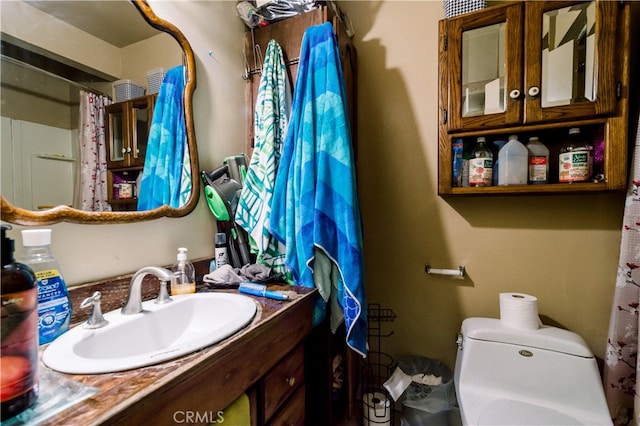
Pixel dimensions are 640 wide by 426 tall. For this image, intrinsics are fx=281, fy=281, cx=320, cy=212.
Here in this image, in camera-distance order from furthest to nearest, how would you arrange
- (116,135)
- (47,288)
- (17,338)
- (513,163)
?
1. (513,163)
2. (116,135)
3. (47,288)
4. (17,338)

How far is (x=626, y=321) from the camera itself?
0.98 m

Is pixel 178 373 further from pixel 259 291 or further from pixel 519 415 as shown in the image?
pixel 519 415

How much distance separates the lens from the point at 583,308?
113cm

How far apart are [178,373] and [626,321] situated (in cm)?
141

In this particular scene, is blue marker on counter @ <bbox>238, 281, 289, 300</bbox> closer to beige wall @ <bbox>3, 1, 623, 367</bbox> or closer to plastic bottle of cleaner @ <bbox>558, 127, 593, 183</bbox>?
→ beige wall @ <bbox>3, 1, 623, 367</bbox>

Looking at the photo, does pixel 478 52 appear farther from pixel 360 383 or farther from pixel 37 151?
pixel 360 383

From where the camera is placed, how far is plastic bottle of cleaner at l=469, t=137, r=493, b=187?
1.10m

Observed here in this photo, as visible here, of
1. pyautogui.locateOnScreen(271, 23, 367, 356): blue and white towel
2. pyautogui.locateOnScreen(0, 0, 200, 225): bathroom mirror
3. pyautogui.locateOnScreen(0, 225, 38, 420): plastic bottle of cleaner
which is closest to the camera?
pyautogui.locateOnScreen(0, 225, 38, 420): plastic bottle of cleaner

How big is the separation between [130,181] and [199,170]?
260 millimetres

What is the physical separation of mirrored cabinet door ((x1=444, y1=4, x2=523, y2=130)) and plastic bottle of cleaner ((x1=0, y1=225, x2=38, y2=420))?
1.26m

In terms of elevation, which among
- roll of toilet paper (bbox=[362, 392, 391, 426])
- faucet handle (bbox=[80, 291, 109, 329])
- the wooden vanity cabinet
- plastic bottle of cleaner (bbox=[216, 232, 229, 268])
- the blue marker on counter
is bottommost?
roll of toilet paper (bbox=[362, 392, 391, 426])

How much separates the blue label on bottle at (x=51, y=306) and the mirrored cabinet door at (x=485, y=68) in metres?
1.29

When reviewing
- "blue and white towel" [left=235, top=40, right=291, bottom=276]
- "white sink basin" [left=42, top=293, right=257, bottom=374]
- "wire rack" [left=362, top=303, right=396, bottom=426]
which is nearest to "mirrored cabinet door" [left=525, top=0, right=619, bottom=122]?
"blue and white towel" [left=235, top=40, right=291, bottom=276]

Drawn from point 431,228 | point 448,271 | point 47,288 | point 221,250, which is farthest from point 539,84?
point 47,288
